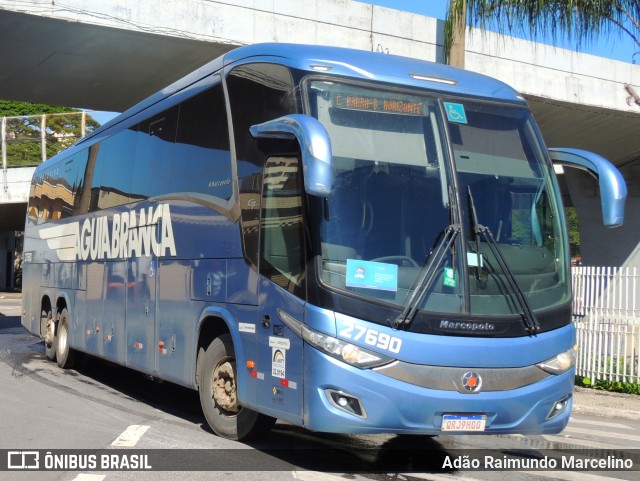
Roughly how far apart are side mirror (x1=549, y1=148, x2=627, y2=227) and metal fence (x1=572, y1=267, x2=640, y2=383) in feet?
20.9

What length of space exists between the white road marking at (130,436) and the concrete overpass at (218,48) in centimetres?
804

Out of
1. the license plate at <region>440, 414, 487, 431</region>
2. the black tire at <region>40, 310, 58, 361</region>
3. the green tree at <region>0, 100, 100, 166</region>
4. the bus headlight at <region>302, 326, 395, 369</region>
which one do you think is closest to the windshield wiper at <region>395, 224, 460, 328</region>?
the bus headlight at <region>302, 326, 395, 369</region>

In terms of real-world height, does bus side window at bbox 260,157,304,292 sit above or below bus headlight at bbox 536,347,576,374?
above

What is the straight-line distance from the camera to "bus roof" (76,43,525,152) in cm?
747

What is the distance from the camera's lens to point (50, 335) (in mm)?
15820

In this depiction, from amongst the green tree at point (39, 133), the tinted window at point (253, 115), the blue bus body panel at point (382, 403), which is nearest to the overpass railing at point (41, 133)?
the green tree at point (39, 133)

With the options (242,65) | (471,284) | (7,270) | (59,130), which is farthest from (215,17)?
(7,270)

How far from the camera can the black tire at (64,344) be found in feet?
48.9

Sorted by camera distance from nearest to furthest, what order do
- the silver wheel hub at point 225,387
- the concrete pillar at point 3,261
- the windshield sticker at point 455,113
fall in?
the windshield sticker at point 455,113
the silver wheel hub at point 225,387
the concrete pillar at point 3,261

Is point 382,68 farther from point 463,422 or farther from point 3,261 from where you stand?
point 3,261

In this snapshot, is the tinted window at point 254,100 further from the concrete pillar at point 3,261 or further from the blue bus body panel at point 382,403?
the concrete pillar at point 3,261

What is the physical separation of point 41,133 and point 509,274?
88.8ft

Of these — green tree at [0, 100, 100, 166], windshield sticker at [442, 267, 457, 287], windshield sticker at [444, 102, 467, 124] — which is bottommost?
windshield sticker at [442, 267, 457, 287]

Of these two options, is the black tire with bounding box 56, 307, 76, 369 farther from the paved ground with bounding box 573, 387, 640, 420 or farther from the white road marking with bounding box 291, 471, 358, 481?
the white road marking with bounding box 291, 471, 358, 481
